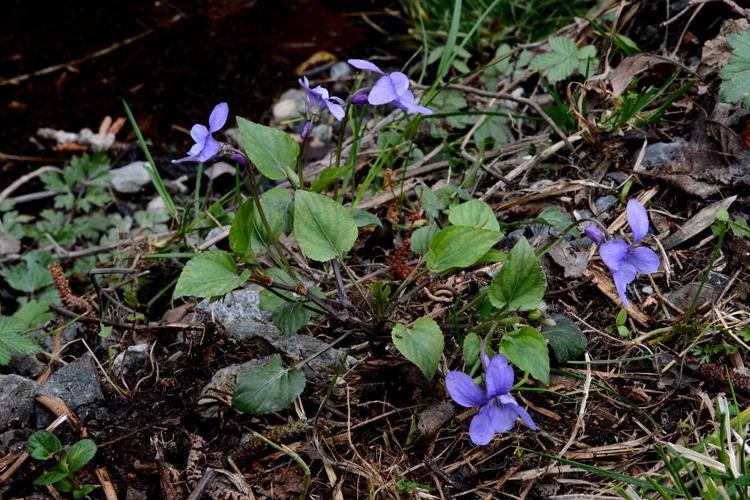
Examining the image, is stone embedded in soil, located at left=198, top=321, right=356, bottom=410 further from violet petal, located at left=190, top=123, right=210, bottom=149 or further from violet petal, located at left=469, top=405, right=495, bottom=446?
violet petal, located at left=190, top=123, right=210, bottom=149

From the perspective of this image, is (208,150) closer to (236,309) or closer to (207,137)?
(207,137)

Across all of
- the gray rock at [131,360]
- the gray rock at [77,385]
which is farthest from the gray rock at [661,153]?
the gray rock at [77,385]

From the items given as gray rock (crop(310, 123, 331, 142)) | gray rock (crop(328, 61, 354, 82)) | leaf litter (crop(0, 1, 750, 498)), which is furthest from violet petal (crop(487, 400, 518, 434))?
gray rock (crop(328, 61, 354, 82))

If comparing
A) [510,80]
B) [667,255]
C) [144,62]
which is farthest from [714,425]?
[144,62]

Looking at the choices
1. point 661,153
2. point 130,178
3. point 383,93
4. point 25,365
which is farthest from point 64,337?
point 661,153

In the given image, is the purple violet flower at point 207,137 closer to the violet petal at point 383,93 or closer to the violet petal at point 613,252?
the violet petal at point 383,93
